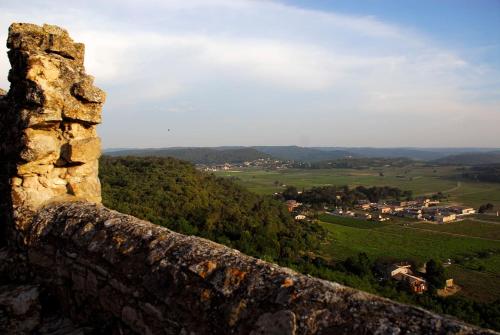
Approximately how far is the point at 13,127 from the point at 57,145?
702 millimetres

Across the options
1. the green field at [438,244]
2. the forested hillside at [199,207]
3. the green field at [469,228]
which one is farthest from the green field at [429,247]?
the forested hillside at [199,207]

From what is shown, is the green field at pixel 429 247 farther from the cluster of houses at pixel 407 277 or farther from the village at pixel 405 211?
the village at pixel 405 211

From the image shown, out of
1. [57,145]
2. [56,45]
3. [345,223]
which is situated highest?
[56,45]

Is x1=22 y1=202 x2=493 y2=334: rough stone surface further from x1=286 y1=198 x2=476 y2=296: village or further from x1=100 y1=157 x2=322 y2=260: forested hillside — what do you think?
x1=286 y1=198 x2=476 y2=296: village

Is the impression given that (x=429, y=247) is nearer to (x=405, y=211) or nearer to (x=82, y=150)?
(x=405, y=211)

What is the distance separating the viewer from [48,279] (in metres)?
4.60

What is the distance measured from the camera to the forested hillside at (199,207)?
3934 cm

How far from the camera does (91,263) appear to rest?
4.12m

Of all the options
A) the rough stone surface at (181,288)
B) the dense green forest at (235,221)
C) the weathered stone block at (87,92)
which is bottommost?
the dense green forest at (235,221)

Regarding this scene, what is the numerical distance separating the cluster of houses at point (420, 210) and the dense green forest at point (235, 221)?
29210 mm

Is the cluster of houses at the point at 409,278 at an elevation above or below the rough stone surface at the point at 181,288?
below

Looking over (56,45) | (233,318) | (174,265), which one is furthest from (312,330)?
(56,45)

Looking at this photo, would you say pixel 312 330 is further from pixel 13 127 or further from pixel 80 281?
pixel 13 127

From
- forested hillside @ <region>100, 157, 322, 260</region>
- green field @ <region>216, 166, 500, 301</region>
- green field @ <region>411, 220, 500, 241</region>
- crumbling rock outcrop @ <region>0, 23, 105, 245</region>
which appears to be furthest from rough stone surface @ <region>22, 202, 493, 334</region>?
green field @ <region>411, 220, 500, 241</region>
